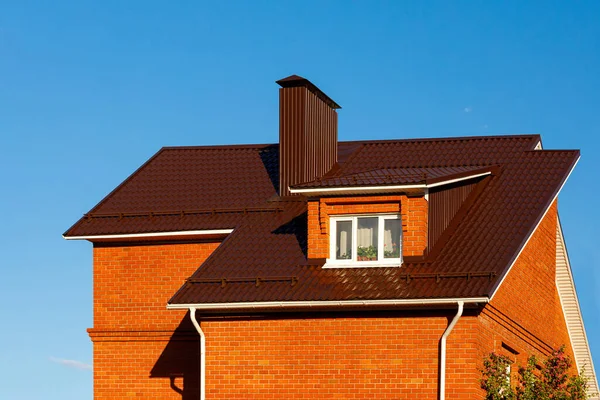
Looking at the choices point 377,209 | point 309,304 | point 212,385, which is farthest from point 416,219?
point 212,385

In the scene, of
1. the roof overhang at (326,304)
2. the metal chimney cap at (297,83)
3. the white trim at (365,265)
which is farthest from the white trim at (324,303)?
the metal chimney cap at (297,83)

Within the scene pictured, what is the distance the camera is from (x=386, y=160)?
34.4 meters

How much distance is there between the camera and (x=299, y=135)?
3381 cm

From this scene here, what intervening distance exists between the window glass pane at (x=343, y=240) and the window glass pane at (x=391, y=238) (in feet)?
2.57

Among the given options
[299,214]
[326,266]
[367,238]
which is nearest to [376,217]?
[367,238]

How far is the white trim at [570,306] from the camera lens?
114 ft

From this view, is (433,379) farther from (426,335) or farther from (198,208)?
(198,208)

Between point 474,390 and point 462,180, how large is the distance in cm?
568

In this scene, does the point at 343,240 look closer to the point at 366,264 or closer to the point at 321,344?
the point at 366,264

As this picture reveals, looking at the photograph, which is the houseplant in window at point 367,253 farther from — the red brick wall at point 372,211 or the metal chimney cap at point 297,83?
the metal chimney cap at point 297,83

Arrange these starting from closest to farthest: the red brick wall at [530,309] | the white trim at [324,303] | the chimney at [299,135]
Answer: the white trim at [324,303]
the red brick wall at [530,309]
the chimney at [299,135]

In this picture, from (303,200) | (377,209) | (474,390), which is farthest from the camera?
(303,200)

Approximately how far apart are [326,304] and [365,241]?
7.36 ft

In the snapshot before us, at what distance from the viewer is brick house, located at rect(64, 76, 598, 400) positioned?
27797mm
